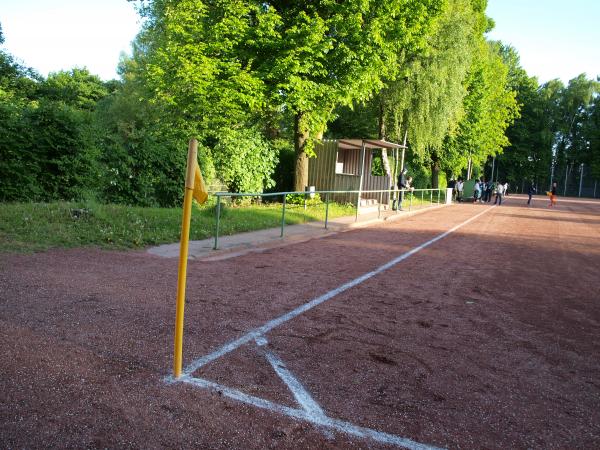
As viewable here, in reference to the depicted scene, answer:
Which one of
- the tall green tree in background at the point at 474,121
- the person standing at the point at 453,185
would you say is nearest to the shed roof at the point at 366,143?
the tall green tree in background at the point at 474,121

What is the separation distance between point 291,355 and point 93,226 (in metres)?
7.19

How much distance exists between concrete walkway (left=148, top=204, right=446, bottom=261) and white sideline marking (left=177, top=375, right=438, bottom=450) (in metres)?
5.34

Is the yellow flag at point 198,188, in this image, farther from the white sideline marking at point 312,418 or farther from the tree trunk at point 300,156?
the tree trunk at point 300,156

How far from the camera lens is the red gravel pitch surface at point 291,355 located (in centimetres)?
309

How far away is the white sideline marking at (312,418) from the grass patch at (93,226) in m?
5.84

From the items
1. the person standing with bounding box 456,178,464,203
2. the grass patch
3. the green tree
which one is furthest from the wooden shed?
the green tree

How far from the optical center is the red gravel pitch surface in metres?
3.09

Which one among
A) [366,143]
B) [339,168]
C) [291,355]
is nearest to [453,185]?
[339,168]

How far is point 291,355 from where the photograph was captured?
173 inches

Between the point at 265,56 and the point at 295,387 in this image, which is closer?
the point at 295,387

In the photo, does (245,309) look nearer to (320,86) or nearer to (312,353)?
(312,353)

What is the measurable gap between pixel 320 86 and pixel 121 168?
801cm

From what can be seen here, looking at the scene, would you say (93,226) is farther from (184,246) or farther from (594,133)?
(594,133)

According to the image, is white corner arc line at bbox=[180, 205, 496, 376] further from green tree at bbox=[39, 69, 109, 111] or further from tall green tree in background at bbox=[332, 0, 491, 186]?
A: green tree at bbox=[39, 69, 109, 111]
